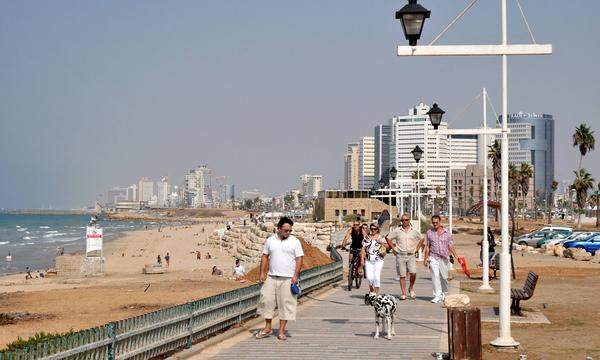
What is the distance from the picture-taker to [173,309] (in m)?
10.6

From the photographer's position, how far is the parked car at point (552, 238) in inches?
2200

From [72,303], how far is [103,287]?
8.04 m

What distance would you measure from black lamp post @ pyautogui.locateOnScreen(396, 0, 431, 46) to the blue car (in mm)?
42174

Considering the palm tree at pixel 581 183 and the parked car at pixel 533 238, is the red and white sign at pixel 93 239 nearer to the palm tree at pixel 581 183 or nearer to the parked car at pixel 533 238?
the parked car at pixel 533 238

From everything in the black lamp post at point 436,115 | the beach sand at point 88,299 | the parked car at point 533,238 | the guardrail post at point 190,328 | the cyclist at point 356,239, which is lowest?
the beach sand at point 88,299

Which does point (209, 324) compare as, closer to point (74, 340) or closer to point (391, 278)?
point (74, 340)

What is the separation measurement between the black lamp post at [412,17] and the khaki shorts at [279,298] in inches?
176

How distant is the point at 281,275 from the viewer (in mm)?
11781

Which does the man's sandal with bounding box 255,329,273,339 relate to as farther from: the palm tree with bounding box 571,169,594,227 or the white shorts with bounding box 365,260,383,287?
the palm tree with bounding box 571,169,594,227

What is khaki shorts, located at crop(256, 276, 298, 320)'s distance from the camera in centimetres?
1172

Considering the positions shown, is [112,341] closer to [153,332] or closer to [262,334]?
[153,332]

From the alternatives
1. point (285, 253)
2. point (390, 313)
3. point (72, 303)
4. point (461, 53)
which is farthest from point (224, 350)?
point (72, 303)

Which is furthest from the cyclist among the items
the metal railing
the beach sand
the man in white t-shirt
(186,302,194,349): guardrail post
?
(186,302,194,349): guardrail post

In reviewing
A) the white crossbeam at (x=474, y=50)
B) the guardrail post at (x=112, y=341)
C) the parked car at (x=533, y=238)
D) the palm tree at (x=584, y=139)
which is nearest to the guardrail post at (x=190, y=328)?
the guardrail post at (x=112, y=341)
